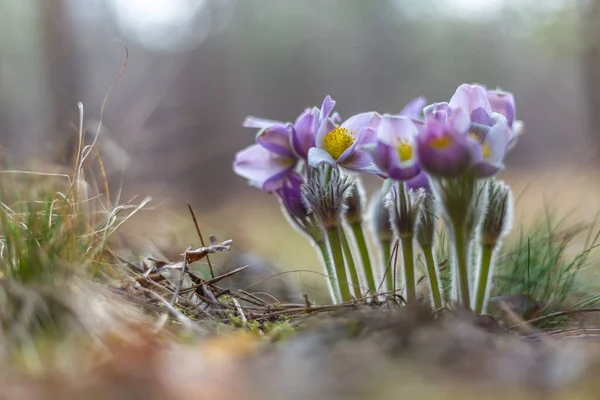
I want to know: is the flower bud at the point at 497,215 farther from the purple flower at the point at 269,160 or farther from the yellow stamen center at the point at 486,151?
the purple flower at the point at 269,160

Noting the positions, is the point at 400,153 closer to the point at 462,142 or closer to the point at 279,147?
the point at 462,142

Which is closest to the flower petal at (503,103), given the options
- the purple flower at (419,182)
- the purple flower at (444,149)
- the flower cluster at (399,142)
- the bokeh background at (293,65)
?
the flower cluster at (399,142)

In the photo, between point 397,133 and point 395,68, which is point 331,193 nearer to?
point 397,133

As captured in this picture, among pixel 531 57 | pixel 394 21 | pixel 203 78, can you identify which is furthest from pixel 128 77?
pixel 531 57

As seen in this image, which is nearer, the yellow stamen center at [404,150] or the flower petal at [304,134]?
the yellow stamen center at [404,150]

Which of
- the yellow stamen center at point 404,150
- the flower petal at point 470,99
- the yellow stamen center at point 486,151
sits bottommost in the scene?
the yellow stamen center at point 486,151

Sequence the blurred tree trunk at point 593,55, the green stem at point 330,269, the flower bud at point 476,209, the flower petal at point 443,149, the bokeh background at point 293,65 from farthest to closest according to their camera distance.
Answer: the bokeh background at point 293,65
the blurred tree trunk at point 593,55
the green stem at point 330,269
the flower bud at point 476,209
the flower petal at point 443,149
